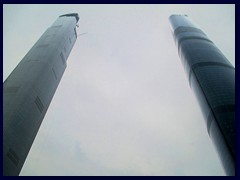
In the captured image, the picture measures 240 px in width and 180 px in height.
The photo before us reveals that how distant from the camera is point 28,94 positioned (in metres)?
39.4

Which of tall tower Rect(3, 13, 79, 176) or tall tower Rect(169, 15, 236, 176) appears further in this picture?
tall tower Rect(3, 13, 79, 176)

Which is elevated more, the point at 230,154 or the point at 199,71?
the point at 199,71

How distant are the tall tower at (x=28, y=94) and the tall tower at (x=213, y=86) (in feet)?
78.8

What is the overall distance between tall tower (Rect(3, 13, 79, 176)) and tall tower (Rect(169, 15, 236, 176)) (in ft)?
78.8

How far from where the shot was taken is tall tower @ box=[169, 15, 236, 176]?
34250mm

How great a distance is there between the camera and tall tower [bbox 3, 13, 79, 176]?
1369 inches

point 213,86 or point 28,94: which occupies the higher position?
point 28,94

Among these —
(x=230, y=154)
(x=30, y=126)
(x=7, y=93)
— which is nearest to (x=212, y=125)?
(x=230, y=154)

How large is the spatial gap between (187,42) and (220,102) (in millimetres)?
21843

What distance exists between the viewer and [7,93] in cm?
3925

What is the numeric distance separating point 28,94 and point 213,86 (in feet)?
87.5

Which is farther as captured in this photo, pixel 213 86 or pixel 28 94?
pixel 213 86
